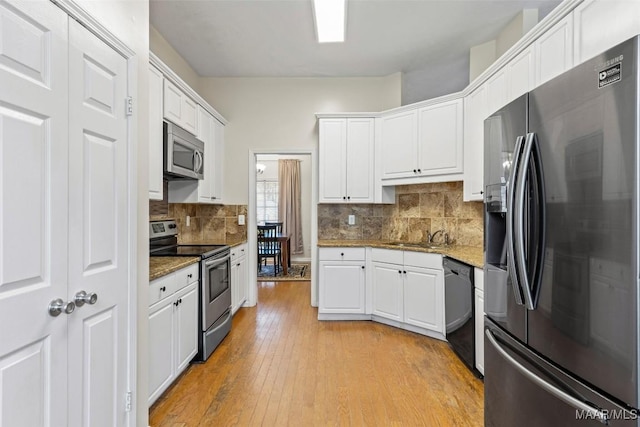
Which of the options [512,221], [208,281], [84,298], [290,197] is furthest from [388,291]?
[290,197]

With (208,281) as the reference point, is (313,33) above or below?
above

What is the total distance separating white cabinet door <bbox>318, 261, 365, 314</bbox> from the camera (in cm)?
374

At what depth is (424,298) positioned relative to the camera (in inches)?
128

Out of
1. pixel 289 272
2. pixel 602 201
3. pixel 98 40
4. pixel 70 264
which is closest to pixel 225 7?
pixel 98 40

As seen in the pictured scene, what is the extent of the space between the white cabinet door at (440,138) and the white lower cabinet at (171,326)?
8.39ft

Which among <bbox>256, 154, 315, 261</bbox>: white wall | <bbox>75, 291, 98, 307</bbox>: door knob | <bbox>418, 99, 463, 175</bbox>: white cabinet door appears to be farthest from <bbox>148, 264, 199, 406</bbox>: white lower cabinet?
<bbox>256, 154, 315, 261</bbox>: white wall

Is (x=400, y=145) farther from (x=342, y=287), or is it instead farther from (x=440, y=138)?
(x=342, y=287)

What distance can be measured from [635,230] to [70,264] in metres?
1.84

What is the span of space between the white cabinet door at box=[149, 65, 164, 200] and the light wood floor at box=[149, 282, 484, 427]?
1474mm

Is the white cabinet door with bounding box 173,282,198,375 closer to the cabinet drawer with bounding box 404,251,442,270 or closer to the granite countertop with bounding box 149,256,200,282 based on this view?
the granite countertop with bounding box 149,256,200,282

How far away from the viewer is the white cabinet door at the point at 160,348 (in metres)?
1.99

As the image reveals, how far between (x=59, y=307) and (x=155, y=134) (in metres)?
1.68

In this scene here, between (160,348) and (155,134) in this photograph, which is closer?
(160,348)

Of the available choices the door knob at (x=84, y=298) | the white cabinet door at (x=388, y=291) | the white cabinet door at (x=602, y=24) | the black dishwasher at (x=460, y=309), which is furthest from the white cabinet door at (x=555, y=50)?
the door knob at (x=84, y=298)
